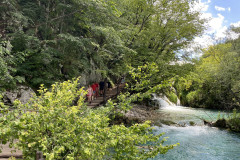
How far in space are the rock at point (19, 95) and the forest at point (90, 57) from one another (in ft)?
1.23

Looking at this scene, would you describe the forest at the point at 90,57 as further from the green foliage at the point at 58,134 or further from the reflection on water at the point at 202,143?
the reflection on water at the point at 202,143

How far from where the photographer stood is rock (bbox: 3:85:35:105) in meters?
9.39

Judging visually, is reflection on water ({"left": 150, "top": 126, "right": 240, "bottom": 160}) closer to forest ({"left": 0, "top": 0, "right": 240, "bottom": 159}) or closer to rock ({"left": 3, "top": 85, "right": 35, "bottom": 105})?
forest ({"left": 0, "top": 0, "right": 240, "bottom": 159})

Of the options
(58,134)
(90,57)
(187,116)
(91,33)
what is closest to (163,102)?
(187,116)

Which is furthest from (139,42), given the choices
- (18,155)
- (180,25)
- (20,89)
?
(18,155)

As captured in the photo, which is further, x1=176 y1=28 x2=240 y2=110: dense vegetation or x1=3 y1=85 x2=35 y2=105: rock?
x1=176 y1=28 x2=240 y2=110: dense vegetation

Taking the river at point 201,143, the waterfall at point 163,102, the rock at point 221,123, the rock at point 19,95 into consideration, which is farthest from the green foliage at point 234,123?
the rock at point 19,95

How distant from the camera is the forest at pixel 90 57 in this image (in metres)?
2.74

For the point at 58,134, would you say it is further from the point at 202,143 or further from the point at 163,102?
the point at 163,102

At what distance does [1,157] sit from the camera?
402 cm

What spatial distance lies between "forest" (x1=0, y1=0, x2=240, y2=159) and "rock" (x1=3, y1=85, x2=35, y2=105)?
0.37 meters

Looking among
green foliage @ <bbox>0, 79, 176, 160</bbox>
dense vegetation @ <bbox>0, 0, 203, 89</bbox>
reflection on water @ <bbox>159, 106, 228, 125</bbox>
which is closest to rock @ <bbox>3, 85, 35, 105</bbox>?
dense vegetation @ <bbox>0, 0, 203, 89</bbox>

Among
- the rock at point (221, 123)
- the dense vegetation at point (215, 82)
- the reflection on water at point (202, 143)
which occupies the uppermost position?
the dense vegetation at point (215, 82)

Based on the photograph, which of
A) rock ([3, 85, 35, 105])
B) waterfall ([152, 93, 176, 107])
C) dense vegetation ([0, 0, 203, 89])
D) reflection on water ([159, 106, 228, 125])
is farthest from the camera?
waterfall ([152, 93, 176, 107])
